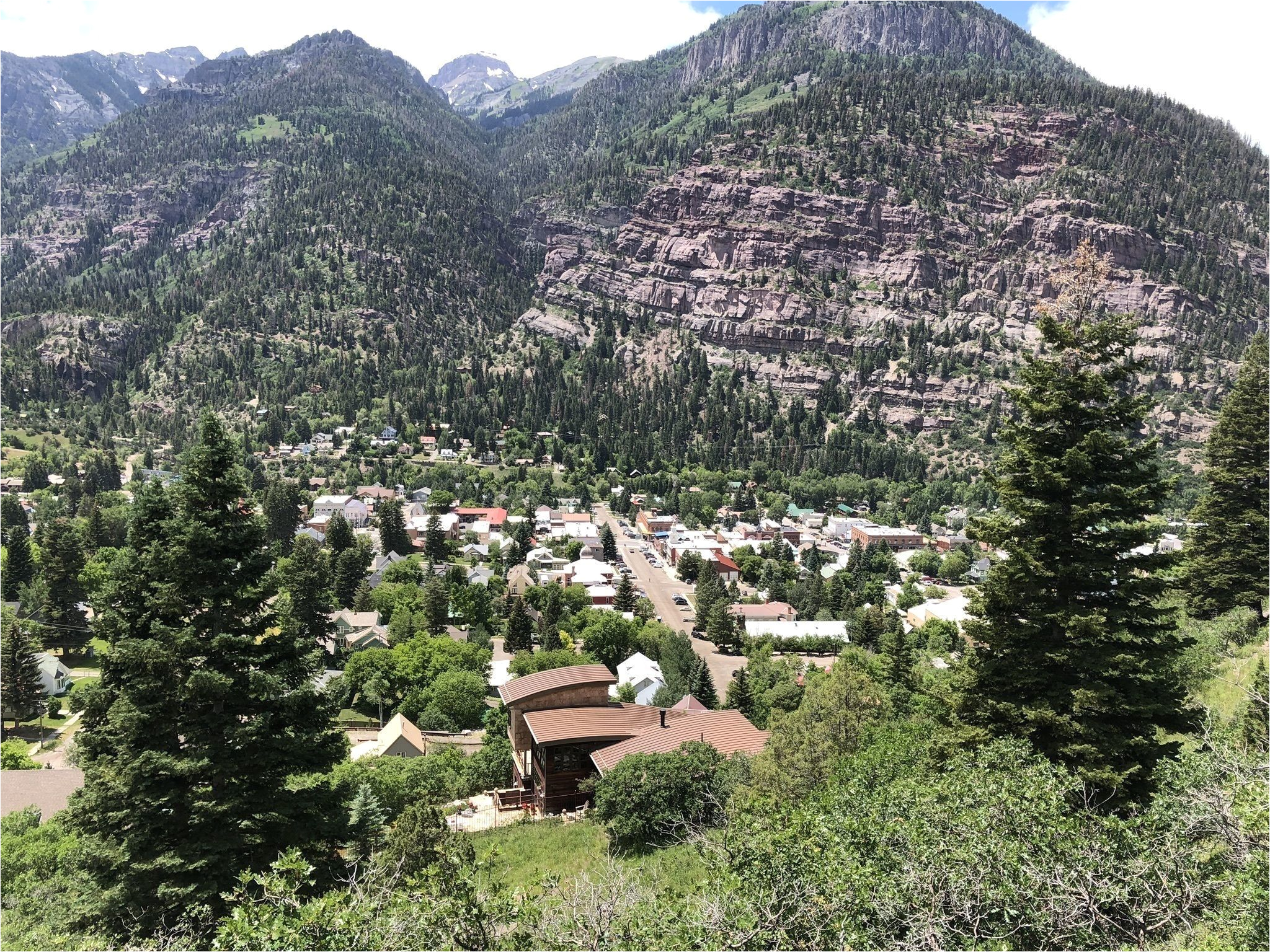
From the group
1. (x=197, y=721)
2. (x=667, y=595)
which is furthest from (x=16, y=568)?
(x=197, y=721)

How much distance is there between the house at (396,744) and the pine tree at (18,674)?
18366mm

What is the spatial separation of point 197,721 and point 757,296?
175003 mm

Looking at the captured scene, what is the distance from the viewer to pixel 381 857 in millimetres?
12836

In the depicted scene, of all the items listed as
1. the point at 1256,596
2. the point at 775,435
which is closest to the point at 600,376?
the point at 775,435

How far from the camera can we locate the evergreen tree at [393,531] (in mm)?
75500

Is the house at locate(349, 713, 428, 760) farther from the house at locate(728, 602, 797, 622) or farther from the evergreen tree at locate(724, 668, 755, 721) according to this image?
the house at locate(728, 602, 797, 622)

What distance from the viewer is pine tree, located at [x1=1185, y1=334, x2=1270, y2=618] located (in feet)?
86.1

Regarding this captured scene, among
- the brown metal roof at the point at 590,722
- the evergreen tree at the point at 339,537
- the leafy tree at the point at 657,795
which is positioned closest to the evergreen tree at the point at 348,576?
the evergreen tree at the point at 339,537

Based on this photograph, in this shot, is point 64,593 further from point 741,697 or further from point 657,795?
point 657,795

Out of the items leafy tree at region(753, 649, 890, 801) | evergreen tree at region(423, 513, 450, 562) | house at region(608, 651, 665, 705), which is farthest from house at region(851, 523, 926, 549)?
leafy tree at region(753, 649, 890, 801)

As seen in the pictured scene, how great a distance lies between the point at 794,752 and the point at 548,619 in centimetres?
3700

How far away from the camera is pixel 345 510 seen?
91.2m

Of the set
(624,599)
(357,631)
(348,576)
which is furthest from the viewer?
(624,599)

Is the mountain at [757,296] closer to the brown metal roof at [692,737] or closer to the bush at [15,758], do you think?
the bush at [15,758]
